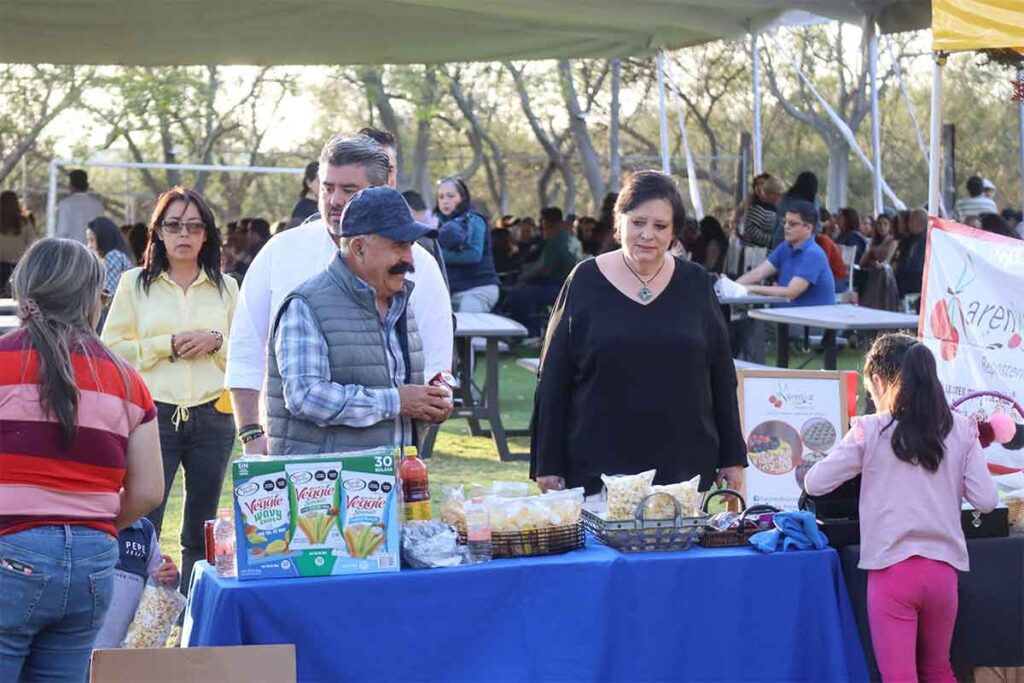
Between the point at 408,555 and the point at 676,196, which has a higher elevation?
the point at 676,196

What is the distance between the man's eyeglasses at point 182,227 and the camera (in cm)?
565

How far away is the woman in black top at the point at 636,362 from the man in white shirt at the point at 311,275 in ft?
1.44

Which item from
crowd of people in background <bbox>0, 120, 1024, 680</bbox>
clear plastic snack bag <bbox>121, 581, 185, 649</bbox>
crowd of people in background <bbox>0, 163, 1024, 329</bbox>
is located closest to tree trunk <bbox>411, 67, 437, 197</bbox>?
crowd of people in background <bbox>0, 163, 1024, 329</bbox>

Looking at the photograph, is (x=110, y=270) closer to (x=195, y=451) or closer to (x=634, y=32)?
(x=195, y=451)

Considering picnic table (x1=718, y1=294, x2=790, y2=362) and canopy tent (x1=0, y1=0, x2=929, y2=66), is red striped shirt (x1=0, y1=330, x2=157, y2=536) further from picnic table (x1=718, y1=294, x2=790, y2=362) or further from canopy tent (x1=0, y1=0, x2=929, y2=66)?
canopy tent (x1=0, y1=0, x2=929, y2=66)

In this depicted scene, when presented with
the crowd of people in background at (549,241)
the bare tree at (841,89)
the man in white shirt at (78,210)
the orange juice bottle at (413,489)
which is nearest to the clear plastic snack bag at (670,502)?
the orange juice bottle at (413,489)

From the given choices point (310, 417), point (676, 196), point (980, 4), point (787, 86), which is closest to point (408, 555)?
point (310, 417)

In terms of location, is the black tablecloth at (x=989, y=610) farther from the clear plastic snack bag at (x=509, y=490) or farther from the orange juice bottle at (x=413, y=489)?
the orange juice bottle at (x=413, y=489)

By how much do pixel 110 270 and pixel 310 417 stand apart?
4113mm

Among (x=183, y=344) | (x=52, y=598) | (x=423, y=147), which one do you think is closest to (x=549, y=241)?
(x=183, y=344)

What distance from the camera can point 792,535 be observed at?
4.28m

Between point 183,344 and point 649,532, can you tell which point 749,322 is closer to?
point 183,344

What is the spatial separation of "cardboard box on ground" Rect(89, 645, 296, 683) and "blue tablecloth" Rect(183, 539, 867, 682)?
143 millimetres

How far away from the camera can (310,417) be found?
405cm
